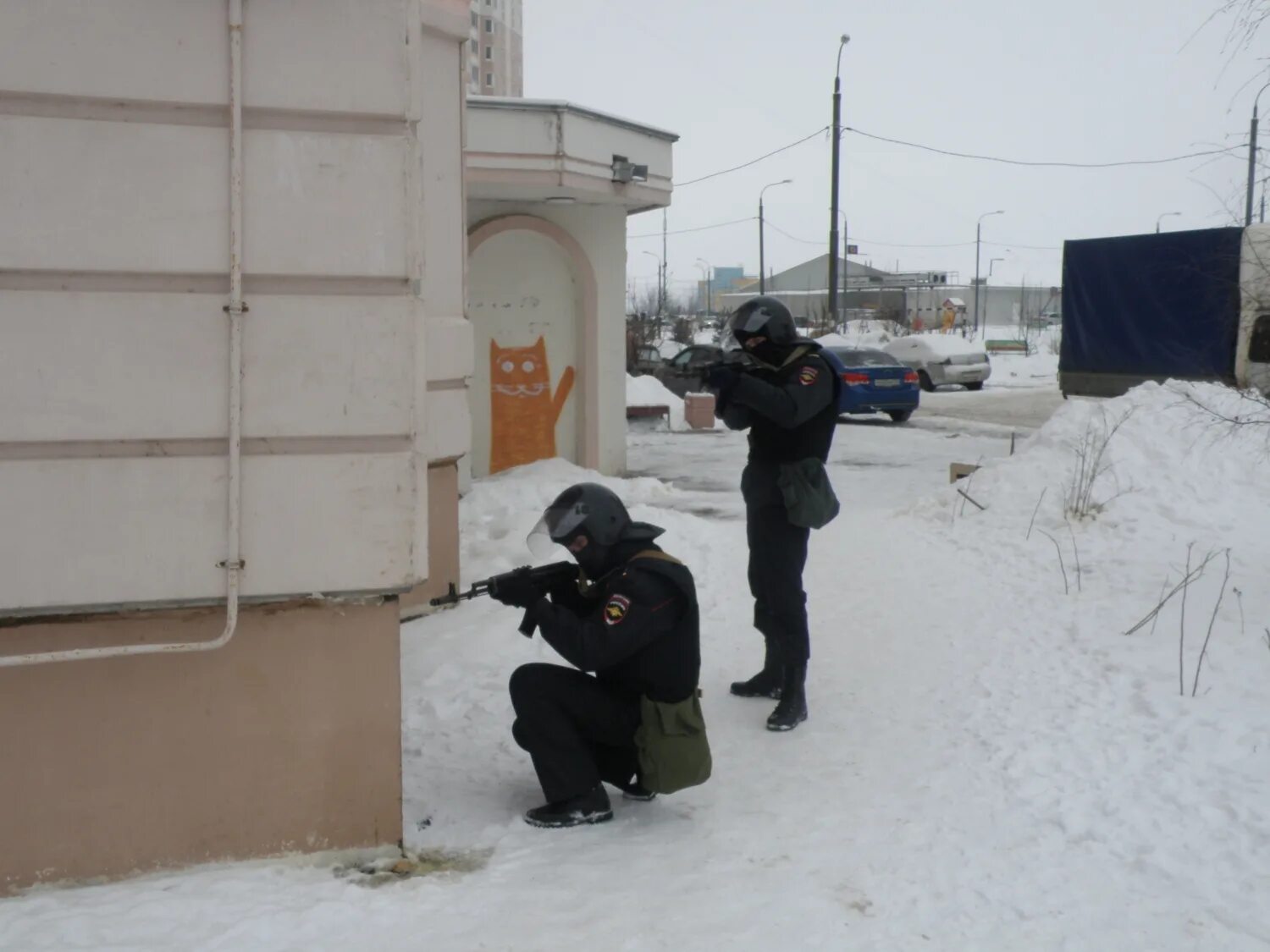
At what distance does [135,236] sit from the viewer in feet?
10.8

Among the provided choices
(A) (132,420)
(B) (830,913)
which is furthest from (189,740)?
(B) (830,913)

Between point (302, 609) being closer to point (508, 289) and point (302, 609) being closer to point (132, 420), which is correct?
point (132, 420)

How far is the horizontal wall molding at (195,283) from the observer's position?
3223 mm

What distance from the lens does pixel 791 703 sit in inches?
198

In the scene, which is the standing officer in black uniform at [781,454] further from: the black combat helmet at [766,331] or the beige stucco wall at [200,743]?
the beige stucco wall at [200,743]

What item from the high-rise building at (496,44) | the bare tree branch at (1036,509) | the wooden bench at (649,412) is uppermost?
the high-rise building at (496,44)

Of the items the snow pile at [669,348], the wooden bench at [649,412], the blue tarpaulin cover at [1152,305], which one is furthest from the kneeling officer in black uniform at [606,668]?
the snow pile at [669,348]

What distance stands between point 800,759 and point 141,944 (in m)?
2.52

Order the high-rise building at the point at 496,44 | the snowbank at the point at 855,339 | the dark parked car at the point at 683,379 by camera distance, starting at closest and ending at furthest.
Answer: the dark parked car at the point at 683,379 < the snowbank at the point at 855,339 < the high-rise building at the point at 496,44

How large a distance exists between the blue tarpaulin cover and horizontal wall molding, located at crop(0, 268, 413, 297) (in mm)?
12064

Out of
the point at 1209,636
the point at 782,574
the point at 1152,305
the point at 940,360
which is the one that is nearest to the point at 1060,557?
the point at 1209,636

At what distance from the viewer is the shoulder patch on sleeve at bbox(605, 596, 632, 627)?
3820mm

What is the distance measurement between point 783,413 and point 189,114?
2.51 meters

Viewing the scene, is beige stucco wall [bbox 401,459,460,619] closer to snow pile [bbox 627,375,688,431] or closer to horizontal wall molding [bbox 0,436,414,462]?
horizontal wall molding [bbox 0,436,414,462]
